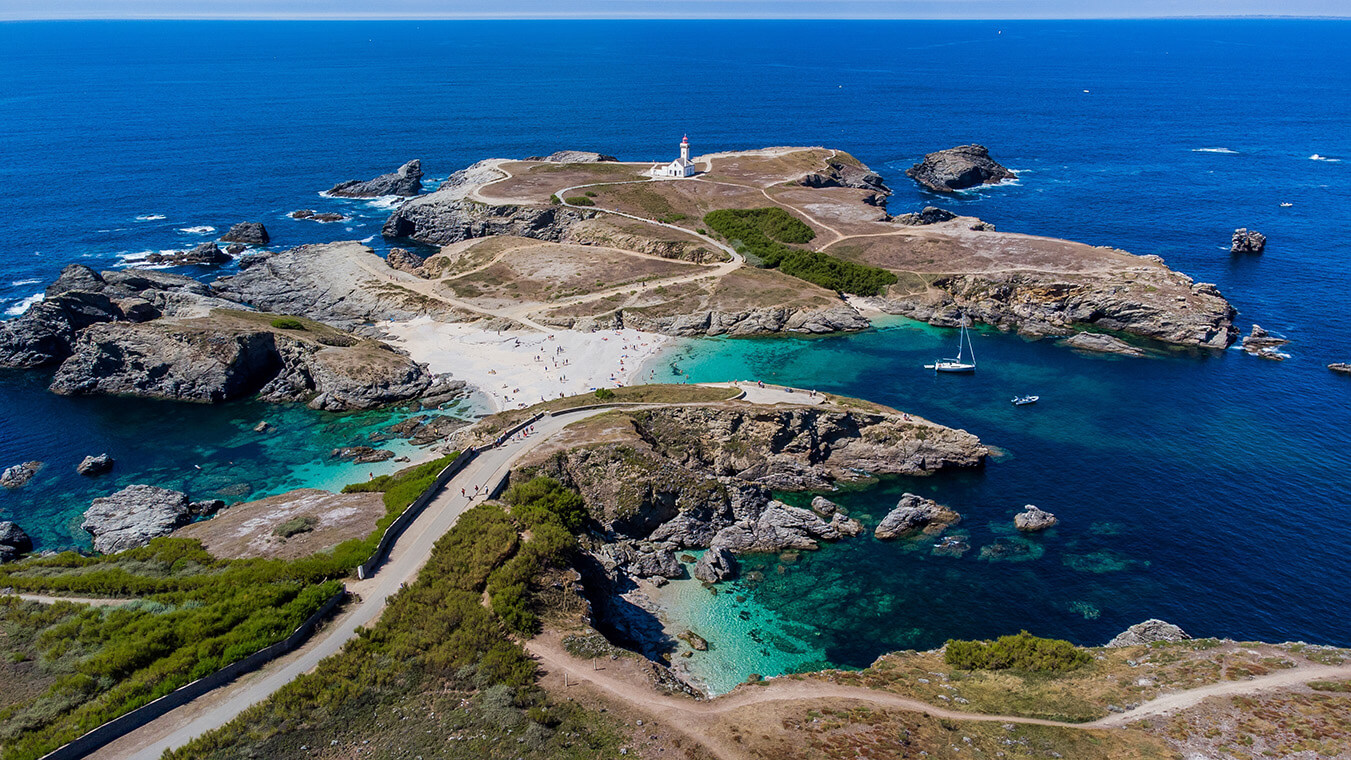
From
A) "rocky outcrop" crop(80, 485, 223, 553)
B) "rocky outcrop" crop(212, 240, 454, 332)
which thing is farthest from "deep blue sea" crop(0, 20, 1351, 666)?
"rocky outcrop" crop(212, 240, 454, 332)

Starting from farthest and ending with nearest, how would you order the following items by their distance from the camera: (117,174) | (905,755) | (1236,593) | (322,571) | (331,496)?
(117,174)
(331,496)
(1236,593)
(322,571)
(905,755)

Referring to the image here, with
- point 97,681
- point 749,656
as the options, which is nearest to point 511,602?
point 749,656

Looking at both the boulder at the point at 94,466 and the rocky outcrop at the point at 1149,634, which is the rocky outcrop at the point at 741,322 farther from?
the rocky outcrop at the point at 1149,634

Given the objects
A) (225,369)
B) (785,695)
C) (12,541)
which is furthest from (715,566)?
(225,369)

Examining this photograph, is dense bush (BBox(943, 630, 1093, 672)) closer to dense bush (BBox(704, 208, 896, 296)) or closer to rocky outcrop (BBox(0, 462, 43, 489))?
dense bush (BBox(704, 208, 896, 296))

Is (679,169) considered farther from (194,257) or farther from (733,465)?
(733,465)

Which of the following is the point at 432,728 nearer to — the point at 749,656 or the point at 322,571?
the point at 322,571
